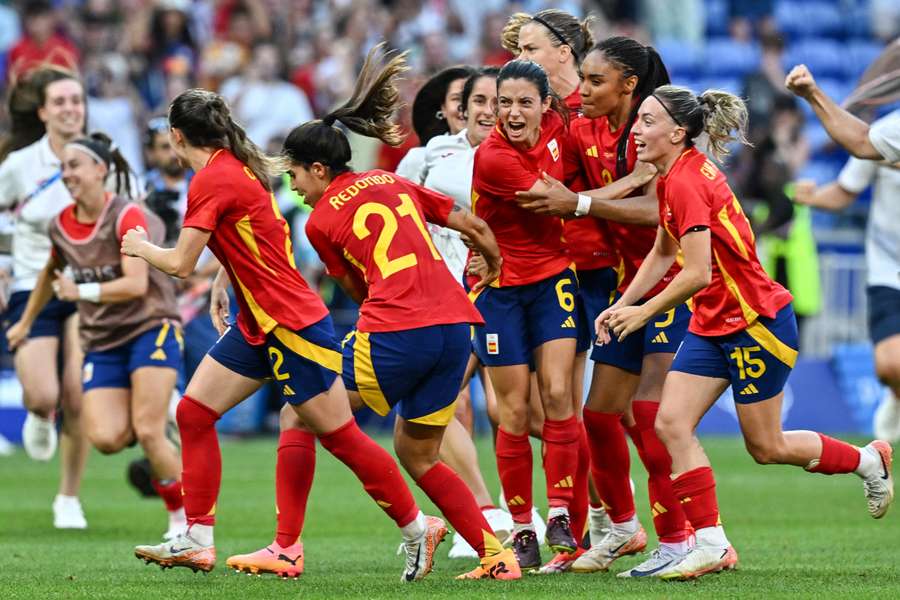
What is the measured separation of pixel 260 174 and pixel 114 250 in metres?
2.59

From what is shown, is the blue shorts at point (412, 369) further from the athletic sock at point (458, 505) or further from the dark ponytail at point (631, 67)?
the dark ponytail at point (631, 67)

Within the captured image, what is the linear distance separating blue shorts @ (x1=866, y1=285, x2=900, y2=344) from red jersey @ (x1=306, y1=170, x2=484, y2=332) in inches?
183

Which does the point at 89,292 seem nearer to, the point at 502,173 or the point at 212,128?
the point at 212,128

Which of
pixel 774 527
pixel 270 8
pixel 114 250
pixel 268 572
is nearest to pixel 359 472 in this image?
pixel 268 572

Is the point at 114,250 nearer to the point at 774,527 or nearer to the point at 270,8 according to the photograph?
the point at 774,527

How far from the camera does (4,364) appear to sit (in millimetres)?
15930

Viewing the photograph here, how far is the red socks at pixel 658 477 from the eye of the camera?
760 centimetres

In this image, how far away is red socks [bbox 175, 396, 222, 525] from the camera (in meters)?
7.39

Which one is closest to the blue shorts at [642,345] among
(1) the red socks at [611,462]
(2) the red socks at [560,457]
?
(1) the red socks at [611,462]

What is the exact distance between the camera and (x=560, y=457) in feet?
25.3

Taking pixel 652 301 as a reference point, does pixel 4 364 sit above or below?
below

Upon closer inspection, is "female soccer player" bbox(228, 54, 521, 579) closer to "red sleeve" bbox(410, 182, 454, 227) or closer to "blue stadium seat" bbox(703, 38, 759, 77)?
"red sleeve" bbox(410, 182, 454, 227)

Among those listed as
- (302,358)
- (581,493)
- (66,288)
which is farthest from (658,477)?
(66,288)

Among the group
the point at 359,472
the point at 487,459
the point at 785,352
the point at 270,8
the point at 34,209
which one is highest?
the point at 270,8
